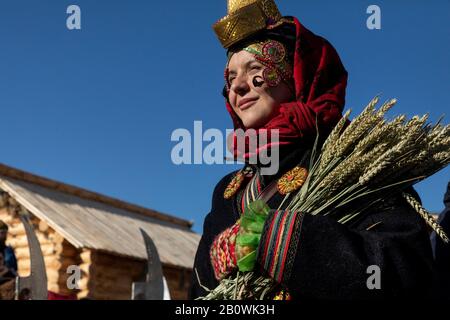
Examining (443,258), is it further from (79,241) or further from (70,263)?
(70,263)

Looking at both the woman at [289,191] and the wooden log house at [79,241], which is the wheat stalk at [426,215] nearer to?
the woman at [289,191]

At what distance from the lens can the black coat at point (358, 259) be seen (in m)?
2.40

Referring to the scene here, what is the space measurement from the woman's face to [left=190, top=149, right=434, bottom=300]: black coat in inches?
27.3

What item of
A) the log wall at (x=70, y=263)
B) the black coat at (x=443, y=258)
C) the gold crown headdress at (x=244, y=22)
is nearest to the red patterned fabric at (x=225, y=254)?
the gold crown headdress at (x=244, y=22)

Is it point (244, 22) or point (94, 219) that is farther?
point (94, 219)

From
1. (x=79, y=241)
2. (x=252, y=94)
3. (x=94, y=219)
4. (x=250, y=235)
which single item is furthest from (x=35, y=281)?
(x=94, y=219)

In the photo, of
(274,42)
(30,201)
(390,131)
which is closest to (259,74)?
(274,42)

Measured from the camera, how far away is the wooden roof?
13.0 metres

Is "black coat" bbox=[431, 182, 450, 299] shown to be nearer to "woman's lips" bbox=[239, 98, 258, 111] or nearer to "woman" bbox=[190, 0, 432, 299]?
"woman" bbox=[190, 0, 432, 299]

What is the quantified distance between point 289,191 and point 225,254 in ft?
1.34

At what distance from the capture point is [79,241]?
12336 mm

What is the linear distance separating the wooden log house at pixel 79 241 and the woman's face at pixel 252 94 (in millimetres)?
8451
